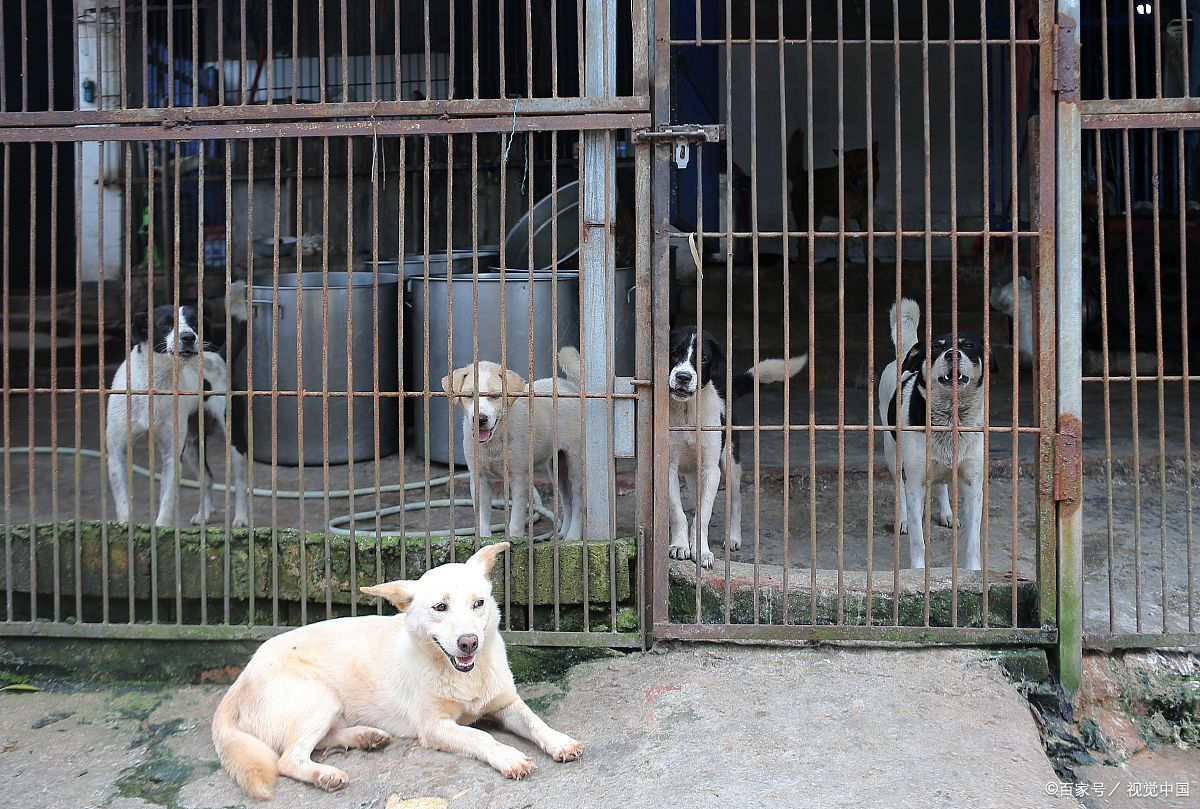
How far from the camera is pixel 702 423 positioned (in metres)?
5.11

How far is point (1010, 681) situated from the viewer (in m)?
4.02

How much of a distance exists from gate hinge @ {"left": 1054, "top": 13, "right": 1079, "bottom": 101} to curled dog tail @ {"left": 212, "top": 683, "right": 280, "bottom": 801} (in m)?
3.52

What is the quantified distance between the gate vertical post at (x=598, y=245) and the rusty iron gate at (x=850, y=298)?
8.2 inches

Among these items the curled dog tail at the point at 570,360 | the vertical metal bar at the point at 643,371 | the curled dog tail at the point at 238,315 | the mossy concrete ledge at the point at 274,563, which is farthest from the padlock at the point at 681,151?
the curled dog tail at the point at 238,315

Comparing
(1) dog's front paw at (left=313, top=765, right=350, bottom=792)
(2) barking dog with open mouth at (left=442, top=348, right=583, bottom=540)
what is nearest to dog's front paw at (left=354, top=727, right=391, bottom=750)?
(1) dog's front paw at (left=313, top=765, right=350, bottom=792)

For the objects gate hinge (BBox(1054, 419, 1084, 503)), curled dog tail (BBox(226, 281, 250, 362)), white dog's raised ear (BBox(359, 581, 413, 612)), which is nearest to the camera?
white dog's raised ear (BBox(359, 581, 413, 612))

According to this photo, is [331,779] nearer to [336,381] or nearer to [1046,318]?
[1046,318]

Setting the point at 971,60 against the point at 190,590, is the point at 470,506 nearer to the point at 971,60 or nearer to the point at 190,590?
the point at 190,590

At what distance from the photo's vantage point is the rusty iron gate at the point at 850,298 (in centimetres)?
404

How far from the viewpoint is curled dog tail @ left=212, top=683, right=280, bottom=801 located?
3.34 metres

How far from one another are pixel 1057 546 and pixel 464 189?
7741 millimetres

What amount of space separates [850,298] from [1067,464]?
6267 mm

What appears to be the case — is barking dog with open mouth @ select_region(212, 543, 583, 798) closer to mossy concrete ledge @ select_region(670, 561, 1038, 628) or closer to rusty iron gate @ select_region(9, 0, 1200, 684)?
rusty iron gate @ select_region(9, 0, 1200, 684)

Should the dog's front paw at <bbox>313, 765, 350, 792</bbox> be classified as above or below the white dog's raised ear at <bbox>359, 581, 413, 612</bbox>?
below
